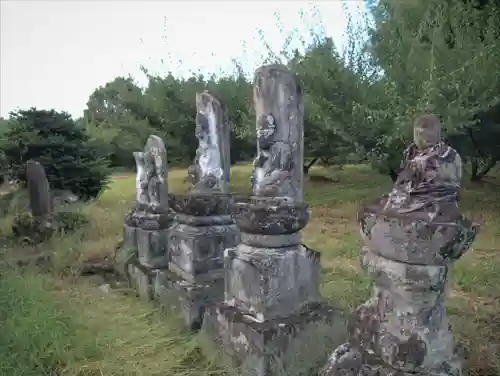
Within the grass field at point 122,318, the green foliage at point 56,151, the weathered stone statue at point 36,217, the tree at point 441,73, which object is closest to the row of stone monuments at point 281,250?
the grass field at point 122,318

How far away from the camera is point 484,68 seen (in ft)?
23.1

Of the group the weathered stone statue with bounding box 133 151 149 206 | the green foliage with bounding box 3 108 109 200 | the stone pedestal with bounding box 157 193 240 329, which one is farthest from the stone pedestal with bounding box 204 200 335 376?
the green foliage with bounding box 3 108 109 200

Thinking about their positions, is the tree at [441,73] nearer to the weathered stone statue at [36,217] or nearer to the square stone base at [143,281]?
the square stone base at [143,281]

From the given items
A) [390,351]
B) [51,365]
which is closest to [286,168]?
[390,351]

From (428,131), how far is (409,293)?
702 millimetres

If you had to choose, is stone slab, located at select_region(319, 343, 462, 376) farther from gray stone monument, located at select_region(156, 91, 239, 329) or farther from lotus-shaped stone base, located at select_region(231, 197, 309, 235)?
gray stone monument, located at select_region(156, 91, 239, 329)

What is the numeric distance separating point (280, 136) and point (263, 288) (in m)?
1.05

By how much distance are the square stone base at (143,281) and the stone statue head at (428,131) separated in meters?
3.34

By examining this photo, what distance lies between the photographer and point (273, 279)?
2.90 m

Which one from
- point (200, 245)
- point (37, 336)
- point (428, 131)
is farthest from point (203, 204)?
point (428, 131)

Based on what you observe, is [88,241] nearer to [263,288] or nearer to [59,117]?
[263,288]

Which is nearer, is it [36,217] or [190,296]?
[190,296]

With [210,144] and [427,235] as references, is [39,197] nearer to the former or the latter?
[210,144]

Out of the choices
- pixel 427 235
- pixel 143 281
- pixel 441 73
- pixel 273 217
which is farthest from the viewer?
pixel 441 73
